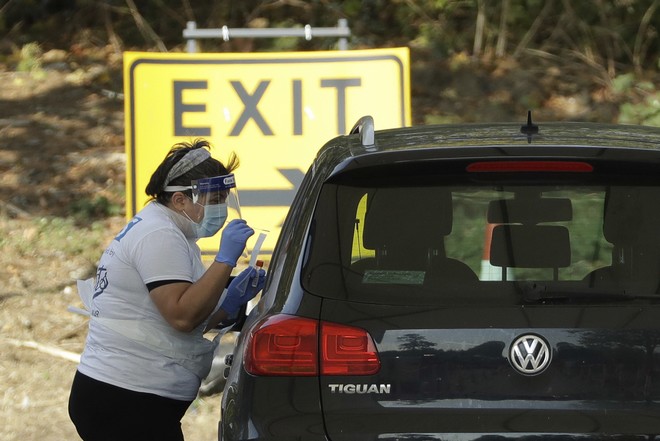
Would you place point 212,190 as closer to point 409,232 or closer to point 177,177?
point 177,177

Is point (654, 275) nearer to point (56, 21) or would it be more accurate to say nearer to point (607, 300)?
point (607, 300)

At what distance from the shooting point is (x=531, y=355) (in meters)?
3.18

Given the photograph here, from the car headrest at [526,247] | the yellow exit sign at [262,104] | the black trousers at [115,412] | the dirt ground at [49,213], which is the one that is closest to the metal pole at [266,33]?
the yellow exit sign at [262,104]

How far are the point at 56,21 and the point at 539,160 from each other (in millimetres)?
12916

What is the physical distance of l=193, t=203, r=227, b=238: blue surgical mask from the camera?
4.36 metres

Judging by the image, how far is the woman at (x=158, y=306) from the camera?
13.7ft

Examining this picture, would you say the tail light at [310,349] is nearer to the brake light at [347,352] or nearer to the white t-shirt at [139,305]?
the brake light at [347,352]

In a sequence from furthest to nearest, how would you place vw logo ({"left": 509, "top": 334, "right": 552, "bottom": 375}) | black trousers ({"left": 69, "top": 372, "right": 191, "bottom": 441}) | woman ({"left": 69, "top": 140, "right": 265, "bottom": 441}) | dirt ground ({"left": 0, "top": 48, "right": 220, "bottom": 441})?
dirt ground ({"left": 0, "top": 48, "right": 220, "bottom": 441}), black trousers ({"left": 69, "top": 372, "right": 191, "bottom": 441}), woman ({"left": 69, "top": 140, "right": 265, "bottom": 441}), vw logo ({"left": 509, "top": 334, "right": 552, "bottom": 375})

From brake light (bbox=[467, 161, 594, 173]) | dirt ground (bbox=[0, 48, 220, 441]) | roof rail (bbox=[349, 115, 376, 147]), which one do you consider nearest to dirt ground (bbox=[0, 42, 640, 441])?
dirt ground (bbox=[0, 48, 220, 441])

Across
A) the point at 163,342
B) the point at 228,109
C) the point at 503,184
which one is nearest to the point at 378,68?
the point at 228,109

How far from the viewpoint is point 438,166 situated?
3340 mm

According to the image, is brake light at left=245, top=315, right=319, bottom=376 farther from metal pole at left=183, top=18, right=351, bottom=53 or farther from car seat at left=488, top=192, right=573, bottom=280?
metal pole at left=183, top=18, right=351, bottom=53

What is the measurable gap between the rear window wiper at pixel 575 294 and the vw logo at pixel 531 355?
0.11 meters

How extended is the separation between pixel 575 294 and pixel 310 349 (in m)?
0.70
